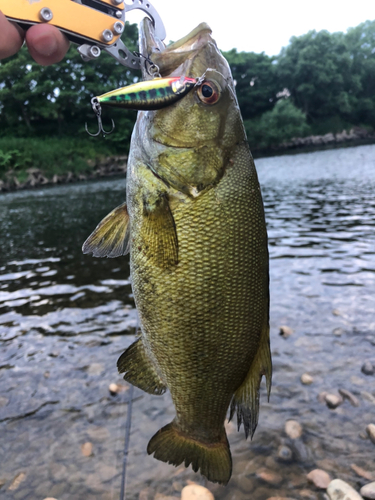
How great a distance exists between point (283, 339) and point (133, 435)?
8.28 feet

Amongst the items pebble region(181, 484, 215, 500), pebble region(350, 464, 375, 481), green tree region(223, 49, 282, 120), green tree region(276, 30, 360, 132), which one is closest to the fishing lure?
pebble region(181, 484, 215, 500)

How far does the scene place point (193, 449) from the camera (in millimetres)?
2072

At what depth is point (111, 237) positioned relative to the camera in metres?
2.04

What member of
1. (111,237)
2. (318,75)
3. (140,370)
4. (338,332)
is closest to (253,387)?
(140,370)

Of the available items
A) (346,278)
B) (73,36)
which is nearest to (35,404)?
(73,36)

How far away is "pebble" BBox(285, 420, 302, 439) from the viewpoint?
3680 millimetres

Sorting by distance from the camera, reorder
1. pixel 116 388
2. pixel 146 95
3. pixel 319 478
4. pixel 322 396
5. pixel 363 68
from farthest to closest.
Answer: pixel 363 68, pixel 116 388, pixel 322 396, pixel 319 478, pixel 146 95

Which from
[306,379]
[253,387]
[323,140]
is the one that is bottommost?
[306,379]

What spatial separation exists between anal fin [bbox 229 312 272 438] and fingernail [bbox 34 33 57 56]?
1.97 meters

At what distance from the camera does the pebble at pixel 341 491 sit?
116 inches

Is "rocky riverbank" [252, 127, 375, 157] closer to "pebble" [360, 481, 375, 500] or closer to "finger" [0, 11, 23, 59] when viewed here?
"pebble" [360, 481, 375, 500]

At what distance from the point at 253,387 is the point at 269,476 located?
1.85 metres

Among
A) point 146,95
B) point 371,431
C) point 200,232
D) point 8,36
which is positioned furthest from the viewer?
point 371,431

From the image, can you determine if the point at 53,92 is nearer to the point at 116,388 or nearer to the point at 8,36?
Result: the point at 116,388
